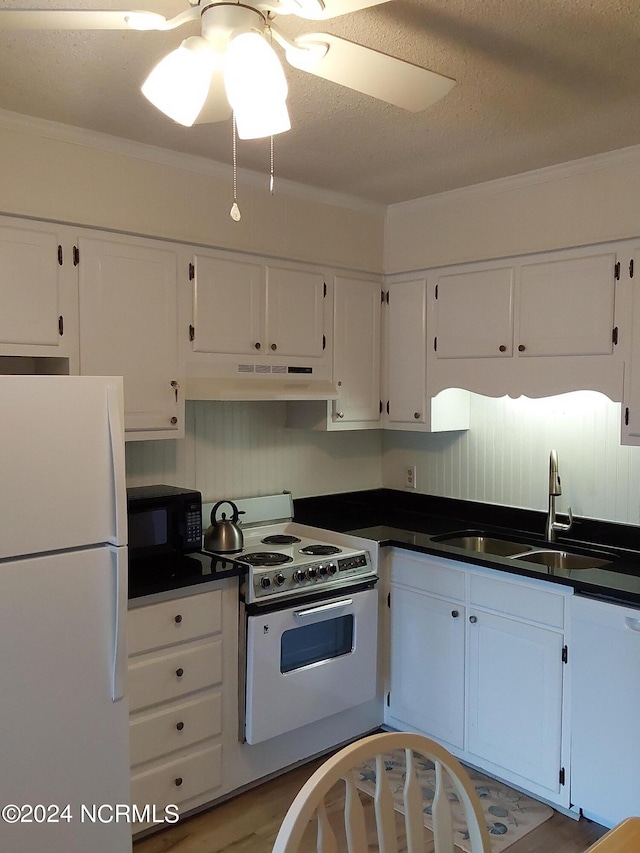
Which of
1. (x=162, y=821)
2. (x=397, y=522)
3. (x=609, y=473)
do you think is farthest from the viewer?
(x=397, y=522)

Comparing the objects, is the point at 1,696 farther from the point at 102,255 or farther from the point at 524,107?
the point at 524,107

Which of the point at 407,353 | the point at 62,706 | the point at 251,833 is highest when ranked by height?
the point at 407,353

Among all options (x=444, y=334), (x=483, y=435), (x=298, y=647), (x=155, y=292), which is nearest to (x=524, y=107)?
(x=444, y=334)

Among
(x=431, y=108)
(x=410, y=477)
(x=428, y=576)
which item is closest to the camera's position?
(x=431, y=108)

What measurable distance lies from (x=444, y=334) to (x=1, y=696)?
2.39 meters

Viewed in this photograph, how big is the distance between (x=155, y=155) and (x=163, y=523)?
1430 millimetres

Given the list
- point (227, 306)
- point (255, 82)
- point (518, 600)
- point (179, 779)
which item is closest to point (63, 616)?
point (179, 779)

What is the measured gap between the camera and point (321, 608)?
3.02 m

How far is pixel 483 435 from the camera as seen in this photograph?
3672 mm

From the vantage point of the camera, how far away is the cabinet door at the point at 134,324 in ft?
8.82

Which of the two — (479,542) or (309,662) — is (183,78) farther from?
(479,542)

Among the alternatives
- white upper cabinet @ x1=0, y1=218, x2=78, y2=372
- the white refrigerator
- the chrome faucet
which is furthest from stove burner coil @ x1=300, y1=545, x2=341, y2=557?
white upper cabinet @ x1=0, y1=218, x2=78, y2=372

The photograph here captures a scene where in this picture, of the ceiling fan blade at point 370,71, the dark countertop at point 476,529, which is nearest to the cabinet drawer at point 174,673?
the dark countertop at point 476,529

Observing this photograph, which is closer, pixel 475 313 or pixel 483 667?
pixel 483 667
